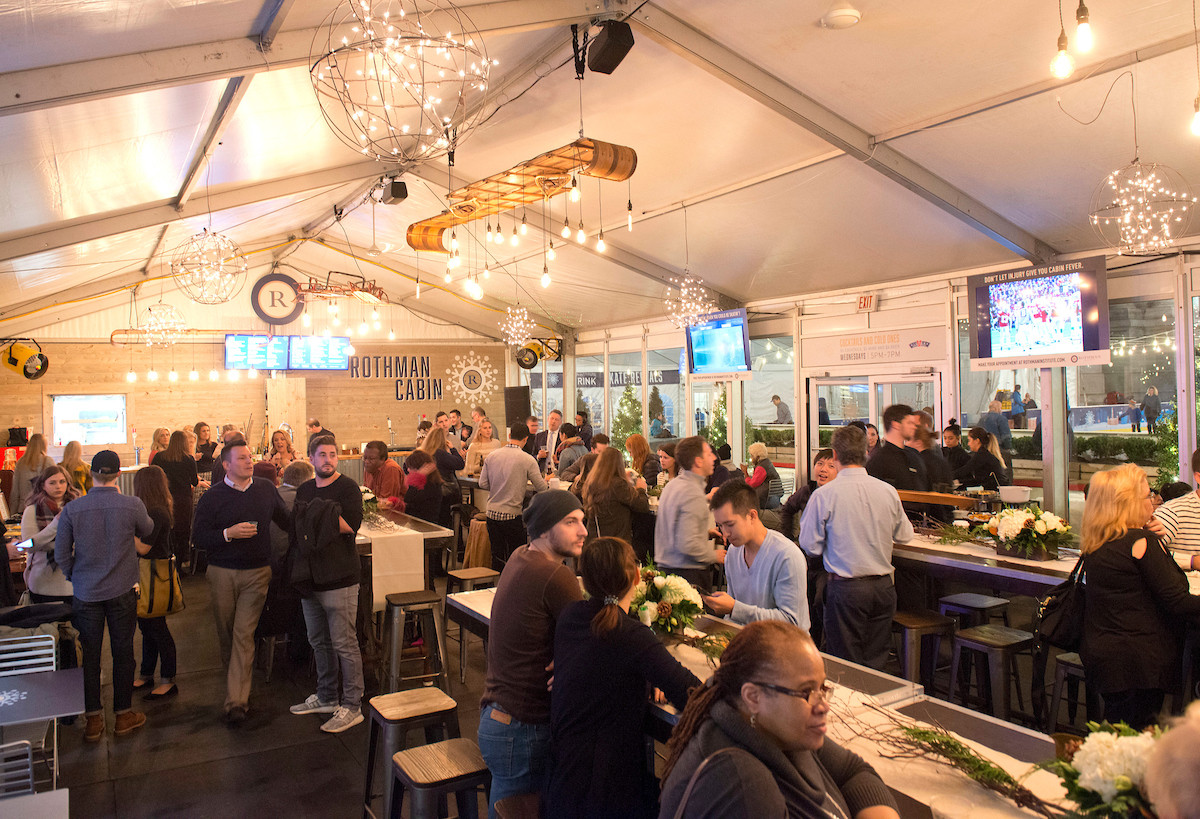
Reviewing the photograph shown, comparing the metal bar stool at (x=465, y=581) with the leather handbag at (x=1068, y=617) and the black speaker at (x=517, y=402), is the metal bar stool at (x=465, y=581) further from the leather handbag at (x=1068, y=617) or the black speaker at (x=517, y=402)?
the black speaker at (x=517, y=402)

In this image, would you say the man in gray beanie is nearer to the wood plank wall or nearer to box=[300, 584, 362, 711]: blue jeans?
box=[300, 584, 362, 711]: blue jeans

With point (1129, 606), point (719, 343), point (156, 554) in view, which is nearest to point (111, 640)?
point (156, 554)

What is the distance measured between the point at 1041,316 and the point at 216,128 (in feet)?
23.5

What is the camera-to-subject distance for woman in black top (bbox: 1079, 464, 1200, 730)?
3.32m

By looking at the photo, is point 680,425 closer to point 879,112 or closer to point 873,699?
point 879,112

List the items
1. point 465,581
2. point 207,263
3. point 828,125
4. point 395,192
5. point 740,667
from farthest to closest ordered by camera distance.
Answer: point 395,192
point 207,263
point 828,125
point 465,581
point 740,667

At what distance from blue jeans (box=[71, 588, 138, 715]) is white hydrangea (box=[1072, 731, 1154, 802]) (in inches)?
192

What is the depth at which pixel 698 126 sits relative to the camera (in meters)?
7.29

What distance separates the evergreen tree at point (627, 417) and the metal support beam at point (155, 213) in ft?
22.0

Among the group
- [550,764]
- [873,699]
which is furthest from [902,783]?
[550,764]

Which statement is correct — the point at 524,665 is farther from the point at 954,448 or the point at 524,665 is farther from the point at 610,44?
the point at 954,448

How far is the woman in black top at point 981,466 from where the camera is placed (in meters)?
7.59

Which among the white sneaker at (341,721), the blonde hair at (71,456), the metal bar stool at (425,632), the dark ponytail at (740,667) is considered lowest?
the white sneaker at (341,721)

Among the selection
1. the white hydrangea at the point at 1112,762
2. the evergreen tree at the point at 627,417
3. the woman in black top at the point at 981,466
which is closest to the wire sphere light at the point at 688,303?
the woman in black top at the point at 981,466
